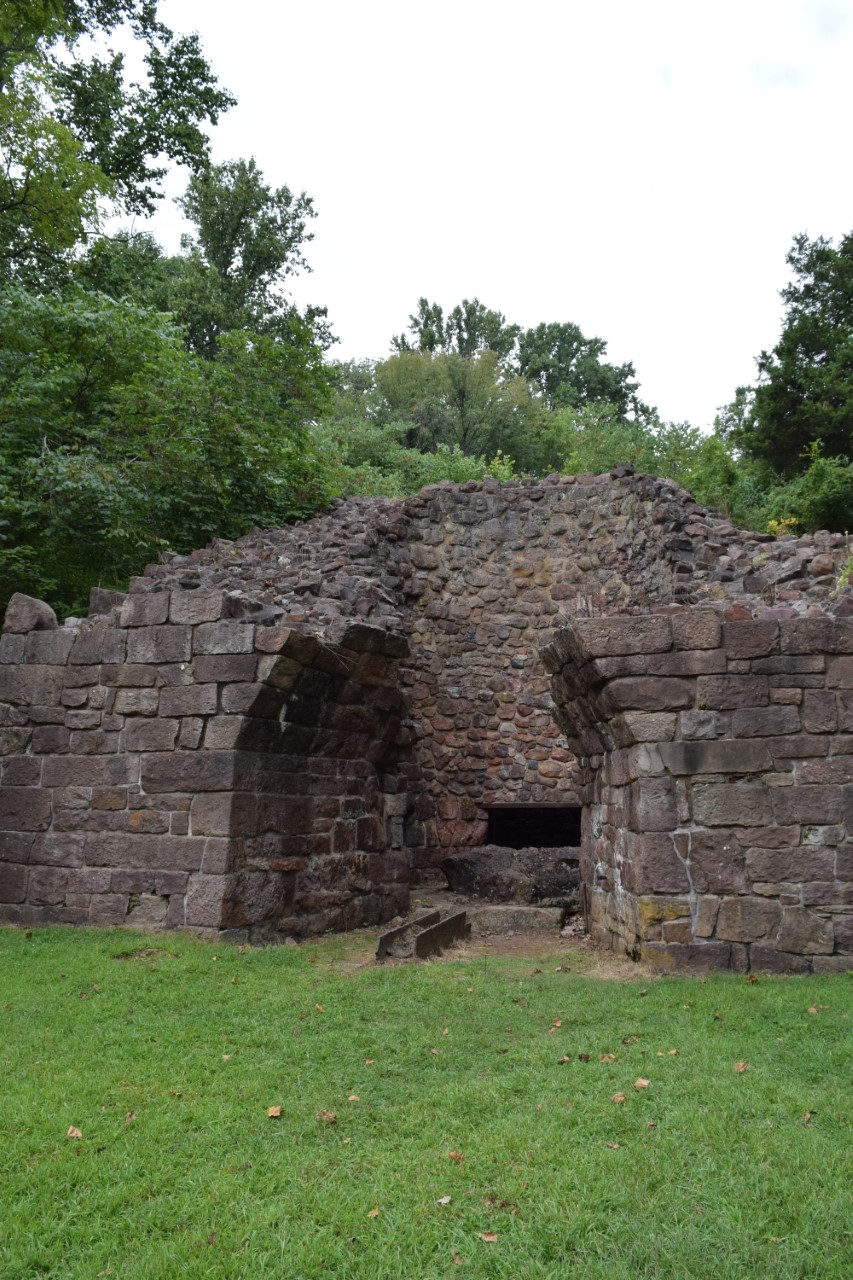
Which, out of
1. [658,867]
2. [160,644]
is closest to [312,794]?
[160,644]

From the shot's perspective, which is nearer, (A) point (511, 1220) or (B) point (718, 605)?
(A) point (511, 1220)

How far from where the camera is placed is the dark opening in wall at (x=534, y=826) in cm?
1352

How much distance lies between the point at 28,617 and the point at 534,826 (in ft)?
26.8

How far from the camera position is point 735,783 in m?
7.00

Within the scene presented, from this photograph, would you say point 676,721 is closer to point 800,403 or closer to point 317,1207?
point 317,1207

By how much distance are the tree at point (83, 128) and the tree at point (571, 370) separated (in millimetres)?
20052

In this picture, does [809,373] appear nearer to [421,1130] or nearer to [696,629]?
[696,629]

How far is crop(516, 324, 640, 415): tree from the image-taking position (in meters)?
38.2

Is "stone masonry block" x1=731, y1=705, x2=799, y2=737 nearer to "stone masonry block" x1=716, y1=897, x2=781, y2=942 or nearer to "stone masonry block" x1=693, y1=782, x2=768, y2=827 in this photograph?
"stone masonry block" x1=693, y1=782, x2=768, y2=827

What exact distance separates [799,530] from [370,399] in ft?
56.5

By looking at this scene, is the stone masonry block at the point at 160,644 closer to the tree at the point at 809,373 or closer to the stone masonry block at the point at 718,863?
the stone masonry block at the point at 718,863

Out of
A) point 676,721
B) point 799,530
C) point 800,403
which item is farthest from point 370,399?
point 676,721

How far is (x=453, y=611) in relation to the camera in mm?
13672

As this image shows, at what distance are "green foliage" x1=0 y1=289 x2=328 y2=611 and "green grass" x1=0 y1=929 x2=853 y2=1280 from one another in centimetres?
791
